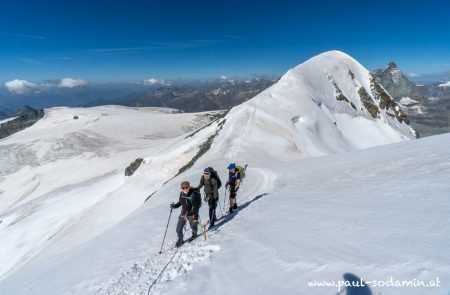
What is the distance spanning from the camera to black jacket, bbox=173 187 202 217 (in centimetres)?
1280

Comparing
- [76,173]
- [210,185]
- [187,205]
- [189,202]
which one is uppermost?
[210,185]

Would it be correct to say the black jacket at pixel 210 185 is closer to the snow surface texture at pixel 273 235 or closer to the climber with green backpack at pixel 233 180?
the snow surface texture at pixel 273 235

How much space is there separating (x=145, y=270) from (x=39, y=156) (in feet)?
266

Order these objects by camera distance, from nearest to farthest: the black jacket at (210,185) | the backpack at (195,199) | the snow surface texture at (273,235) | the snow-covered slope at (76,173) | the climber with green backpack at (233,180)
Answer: the snow surface texture at (273,235)
the backpack at (195,199)
the black jacket at (210,185)
the climber with green backpack at (233,180)
the snow-covered slope at (76,173)

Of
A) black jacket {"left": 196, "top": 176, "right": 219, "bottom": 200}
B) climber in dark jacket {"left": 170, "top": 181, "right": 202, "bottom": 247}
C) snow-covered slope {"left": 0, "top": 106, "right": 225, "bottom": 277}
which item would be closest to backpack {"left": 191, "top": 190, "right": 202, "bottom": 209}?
climber in dark jacket {"left": 170, "top": 181, "right": 202, "bottom": 247}

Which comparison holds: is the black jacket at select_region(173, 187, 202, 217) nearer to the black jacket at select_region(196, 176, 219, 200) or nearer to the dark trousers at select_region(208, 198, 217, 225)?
the black jacket at select_region(196, 176, 219, 200)

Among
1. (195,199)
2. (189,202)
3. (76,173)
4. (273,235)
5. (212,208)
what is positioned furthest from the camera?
(76,173)

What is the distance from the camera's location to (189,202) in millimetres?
12828

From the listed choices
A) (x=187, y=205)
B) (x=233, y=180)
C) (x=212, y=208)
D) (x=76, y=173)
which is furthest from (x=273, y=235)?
(x=76, y=173)

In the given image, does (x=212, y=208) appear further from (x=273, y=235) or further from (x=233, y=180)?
(x=273, y=235)

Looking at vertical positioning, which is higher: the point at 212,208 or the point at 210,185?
the point at 210,185

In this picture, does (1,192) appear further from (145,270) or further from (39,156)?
A: (145,270)

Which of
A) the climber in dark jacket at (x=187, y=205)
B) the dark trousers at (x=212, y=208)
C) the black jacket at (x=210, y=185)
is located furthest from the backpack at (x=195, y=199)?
the dark trousers at (x=212, y=208)

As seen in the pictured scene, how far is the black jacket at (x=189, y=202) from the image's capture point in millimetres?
12805
